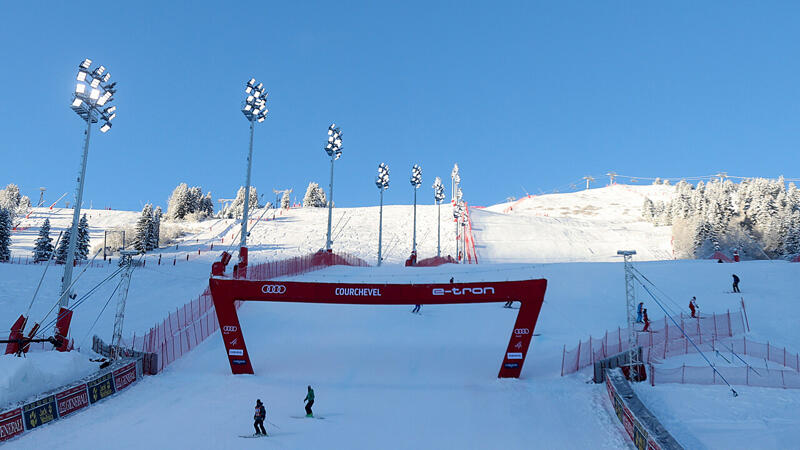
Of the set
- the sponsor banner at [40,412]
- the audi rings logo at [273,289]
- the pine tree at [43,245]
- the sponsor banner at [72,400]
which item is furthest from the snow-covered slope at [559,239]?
the sponsor banner at [40,412]

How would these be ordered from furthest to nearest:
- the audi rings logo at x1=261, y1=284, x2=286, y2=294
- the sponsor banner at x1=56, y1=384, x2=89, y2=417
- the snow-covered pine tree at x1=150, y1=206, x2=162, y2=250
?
the snow-covered pine tree at x1=150, y1=206, x2=162, y2=250 → the audi rings logo at x1=261, y1=284, x2=286, y2=294 → the sponsor banner at x1=56, y1=384, x2=89, y2=417

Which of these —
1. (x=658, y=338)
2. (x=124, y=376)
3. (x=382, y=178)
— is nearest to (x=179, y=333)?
(x=124, y=376)

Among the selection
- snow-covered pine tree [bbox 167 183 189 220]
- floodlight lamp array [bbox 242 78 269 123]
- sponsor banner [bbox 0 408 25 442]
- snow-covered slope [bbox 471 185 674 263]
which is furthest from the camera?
snow-covered pine tree [bbox 167 183 189 220]

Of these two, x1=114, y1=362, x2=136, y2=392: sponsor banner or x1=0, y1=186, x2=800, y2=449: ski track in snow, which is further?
x1=114, y1=362, x2=136, y2=392: sponsor banner

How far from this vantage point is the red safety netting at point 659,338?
67.7 feet

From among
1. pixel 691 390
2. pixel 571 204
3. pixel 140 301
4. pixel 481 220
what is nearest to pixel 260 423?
pixel 691 390

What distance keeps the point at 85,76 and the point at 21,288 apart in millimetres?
15751

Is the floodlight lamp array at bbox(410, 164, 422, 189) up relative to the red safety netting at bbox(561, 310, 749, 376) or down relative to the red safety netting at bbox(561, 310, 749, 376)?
up

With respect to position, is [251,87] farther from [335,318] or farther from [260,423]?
[260,423]

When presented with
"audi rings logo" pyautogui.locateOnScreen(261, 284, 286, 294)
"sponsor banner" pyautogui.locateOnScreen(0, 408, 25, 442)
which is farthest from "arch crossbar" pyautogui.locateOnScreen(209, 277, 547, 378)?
"sponsor banner" pyautogui.locateOnScreen(0, 408, 25, 442)

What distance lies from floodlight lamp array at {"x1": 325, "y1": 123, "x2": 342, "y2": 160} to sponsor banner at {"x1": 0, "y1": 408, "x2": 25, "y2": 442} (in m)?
34.6

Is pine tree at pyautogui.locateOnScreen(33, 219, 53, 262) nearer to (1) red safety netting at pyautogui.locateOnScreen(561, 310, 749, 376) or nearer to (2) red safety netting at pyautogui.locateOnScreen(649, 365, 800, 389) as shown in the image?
(1) red safety netting at pyautogui.locateOnScreen(561, 310, 749, 376)

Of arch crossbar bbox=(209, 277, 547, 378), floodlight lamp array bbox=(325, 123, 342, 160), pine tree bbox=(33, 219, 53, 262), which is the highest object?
floodlight lamp array bbox=(325, 123, 342, 160)

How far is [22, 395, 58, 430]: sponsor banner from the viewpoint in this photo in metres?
13.7
